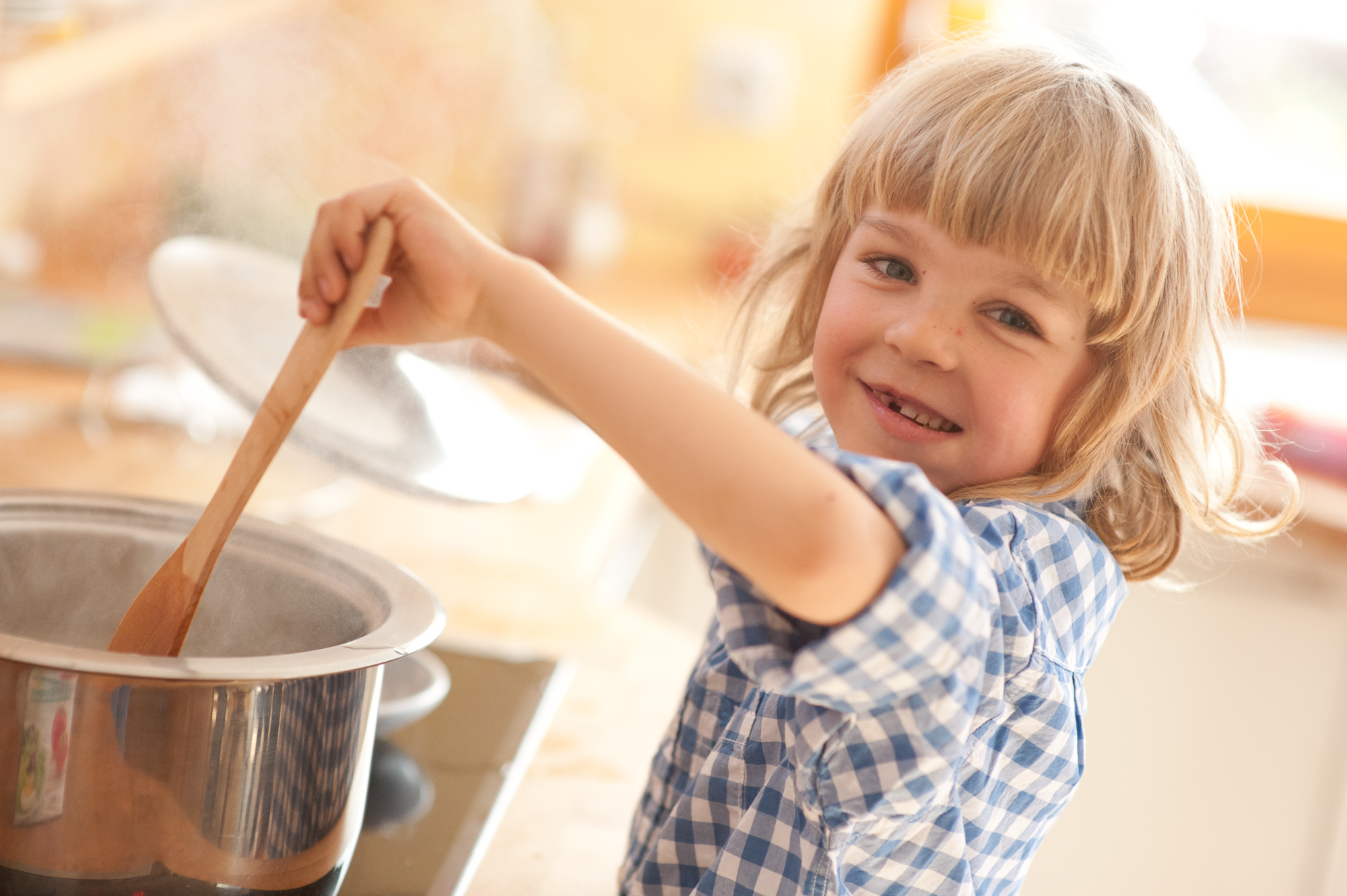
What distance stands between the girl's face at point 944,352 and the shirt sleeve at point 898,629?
0.12m

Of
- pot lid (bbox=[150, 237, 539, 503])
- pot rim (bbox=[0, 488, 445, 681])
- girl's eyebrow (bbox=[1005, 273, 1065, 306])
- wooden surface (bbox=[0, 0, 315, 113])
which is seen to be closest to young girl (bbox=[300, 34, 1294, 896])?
girl's eyebrow (bbox=[1005, 273, 1065, 306])

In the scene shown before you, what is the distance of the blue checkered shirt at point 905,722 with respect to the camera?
1.57 feet

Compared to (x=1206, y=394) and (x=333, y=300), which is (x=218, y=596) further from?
(x=1206, y=394)

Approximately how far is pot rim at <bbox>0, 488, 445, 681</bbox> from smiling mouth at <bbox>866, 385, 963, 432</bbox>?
0.25 m

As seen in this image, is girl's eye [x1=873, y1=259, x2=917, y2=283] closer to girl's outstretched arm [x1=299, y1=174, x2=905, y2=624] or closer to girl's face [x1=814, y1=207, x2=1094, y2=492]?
girl's face [x1=814, y1=207, x2=1094, y2=492]

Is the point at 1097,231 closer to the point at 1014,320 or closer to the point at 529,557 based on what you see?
the point at 1014,320

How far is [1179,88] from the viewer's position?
229 centimetres

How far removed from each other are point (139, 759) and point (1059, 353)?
Answer: 446 millimetres

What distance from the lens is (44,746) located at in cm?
46

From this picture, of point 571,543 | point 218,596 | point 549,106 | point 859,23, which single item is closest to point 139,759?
point 218,596

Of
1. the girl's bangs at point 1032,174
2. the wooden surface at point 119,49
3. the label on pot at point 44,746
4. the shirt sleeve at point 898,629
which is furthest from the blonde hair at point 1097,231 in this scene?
the wooden surface at point 119,49

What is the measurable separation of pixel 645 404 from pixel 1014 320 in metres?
0.21

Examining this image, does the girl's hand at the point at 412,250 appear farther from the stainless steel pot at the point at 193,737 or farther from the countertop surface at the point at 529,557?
the countertop surface at the point at 529,557

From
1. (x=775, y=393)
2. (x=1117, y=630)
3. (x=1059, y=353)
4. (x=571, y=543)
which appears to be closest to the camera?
(x=1059, y=353)
